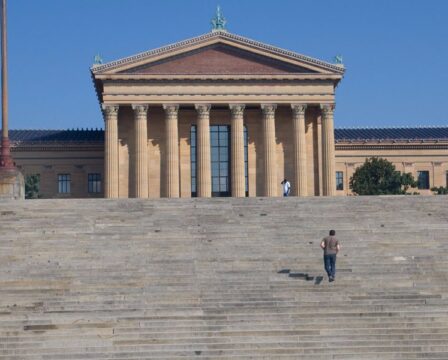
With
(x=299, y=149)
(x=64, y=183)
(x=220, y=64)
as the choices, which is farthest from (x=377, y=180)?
(x=64, y=183)

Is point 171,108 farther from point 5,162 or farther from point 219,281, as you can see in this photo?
point 219,281

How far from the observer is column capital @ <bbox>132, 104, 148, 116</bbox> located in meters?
66.6

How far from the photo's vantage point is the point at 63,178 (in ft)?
262

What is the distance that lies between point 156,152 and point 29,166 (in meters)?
15.2

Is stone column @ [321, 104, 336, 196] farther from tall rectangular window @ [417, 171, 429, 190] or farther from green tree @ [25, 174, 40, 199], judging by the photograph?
green tree @ [25, 174, 40, 199]

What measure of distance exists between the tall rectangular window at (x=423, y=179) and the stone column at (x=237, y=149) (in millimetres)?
23673

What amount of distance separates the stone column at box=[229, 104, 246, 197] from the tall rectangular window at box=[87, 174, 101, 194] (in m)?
16.8

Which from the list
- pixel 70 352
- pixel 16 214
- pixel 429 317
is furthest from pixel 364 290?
pixel 16 214

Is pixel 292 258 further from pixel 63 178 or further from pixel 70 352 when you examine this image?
pixel 63 178

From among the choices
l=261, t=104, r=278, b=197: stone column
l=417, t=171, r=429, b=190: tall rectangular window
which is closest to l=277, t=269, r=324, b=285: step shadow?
l=261, t=104, r=278, b=197: stone column

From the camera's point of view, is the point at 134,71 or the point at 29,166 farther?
the point at 29,166

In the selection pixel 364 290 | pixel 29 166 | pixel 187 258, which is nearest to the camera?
pixel 364 290

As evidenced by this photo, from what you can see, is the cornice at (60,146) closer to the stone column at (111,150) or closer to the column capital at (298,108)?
the stone column at (111,150)

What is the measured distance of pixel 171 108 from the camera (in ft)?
219
